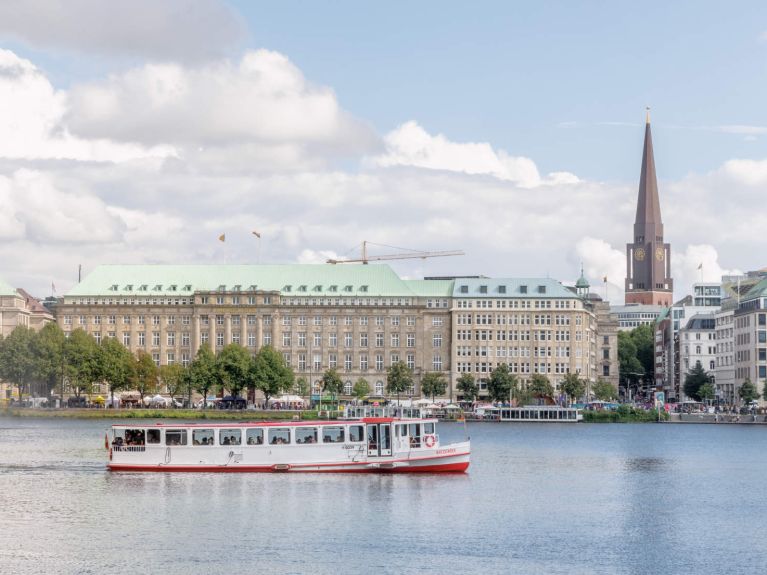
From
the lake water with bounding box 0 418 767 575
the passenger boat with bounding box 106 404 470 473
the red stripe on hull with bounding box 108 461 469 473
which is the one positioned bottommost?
the lake water with bounding box 0 418 767 575

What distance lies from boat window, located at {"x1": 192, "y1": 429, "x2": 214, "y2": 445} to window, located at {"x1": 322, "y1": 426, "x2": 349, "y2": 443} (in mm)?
8293

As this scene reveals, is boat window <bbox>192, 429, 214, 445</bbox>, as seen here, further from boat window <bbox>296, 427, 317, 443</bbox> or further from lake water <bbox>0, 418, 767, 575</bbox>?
boat window <bbox>296, 427, 317, 443</bbox>

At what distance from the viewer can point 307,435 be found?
102 meters

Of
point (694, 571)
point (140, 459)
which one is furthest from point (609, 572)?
point (140, 459)

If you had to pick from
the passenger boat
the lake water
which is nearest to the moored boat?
the passenger boat

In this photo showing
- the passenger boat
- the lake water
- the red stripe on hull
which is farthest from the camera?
the red stripe on hull

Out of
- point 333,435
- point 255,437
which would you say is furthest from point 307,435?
point 255,437

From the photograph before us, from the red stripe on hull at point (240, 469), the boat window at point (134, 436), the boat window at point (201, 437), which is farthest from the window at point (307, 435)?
the boat window at point (134, 436)

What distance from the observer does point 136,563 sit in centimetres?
6319

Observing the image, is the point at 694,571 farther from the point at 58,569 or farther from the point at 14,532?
the point at 14,532

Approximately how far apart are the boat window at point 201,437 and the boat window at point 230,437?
28.1 inches

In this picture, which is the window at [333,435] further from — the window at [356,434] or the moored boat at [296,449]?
the window at [356,434]

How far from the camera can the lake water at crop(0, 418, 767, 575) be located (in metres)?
64.8

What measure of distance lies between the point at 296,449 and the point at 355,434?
427cm
